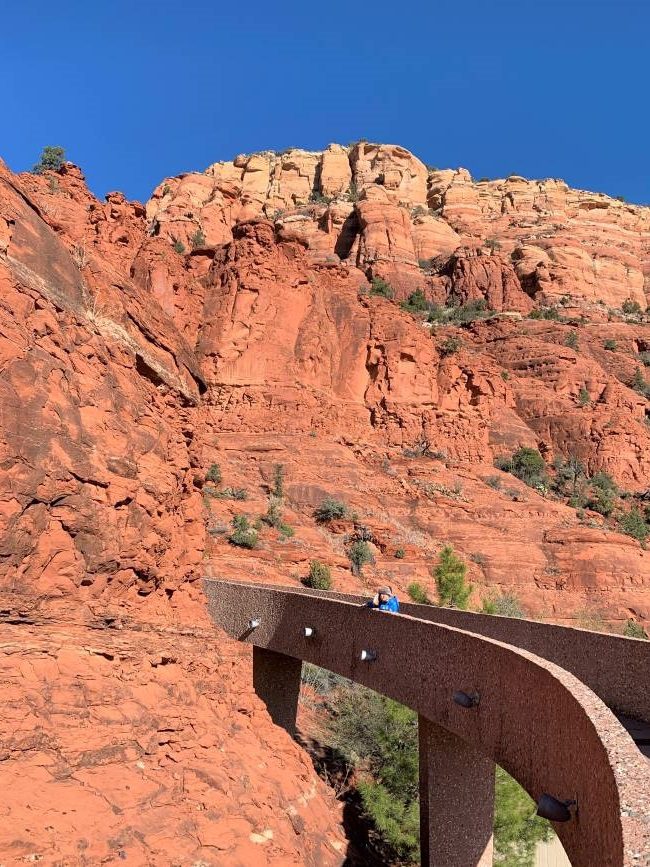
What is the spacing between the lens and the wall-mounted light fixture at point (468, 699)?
338 inches

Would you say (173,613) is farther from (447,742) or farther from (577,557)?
(577,557)

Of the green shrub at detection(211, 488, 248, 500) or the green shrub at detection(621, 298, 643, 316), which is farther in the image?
the green shrub at detection(621, 298, 643, 316)

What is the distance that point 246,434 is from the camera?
37625 millimetres

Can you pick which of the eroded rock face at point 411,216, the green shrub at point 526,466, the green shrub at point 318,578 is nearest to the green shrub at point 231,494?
the green shrub at point 318,578

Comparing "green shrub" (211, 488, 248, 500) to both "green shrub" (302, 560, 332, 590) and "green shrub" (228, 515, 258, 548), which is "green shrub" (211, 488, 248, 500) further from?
"green shrub" (302, 560, 332, 590)

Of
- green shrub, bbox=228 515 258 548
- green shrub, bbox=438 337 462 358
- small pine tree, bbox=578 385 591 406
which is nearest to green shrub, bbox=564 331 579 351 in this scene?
small pine tree, bbox=578 385 591 406

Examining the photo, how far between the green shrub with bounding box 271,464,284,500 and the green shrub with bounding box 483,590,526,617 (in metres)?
10.4

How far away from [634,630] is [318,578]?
13.2m

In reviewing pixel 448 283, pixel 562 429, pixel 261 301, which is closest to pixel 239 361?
pixel 261 301

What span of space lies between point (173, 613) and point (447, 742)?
533 centimetres

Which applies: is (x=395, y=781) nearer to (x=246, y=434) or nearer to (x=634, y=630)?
(x=634, y=630)

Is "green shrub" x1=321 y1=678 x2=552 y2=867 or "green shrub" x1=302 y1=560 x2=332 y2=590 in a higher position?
"green shrub" x1=302 y1=560 x2=332 y2=590

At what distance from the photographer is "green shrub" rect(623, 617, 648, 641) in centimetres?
2850

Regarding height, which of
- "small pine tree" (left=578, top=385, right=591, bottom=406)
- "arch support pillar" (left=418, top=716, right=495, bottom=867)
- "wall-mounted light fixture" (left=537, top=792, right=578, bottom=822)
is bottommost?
"arch support pillar" (left=418, top=716, right=495, bottom=867)
